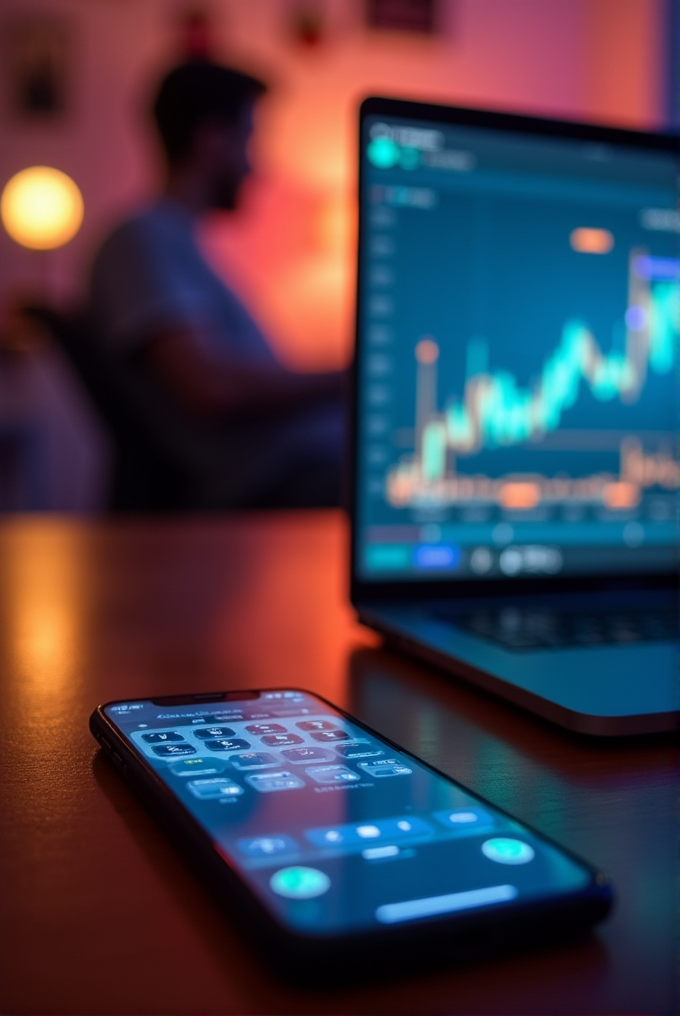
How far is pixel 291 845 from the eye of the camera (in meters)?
0.22

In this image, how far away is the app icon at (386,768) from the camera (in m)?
0.27

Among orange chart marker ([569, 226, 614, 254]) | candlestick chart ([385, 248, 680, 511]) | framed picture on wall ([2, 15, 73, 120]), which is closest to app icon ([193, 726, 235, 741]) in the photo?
candlestick chart ([385, 248, 680, 511])

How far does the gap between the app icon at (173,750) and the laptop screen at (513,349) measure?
22 cm

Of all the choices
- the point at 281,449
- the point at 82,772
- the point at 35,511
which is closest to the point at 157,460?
the point at 281,449

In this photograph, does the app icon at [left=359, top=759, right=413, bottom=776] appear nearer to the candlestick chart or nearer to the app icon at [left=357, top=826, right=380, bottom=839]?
the app icon at [left=357, top=826, right=380, bottom=839]

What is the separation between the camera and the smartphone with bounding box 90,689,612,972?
19 centimetres

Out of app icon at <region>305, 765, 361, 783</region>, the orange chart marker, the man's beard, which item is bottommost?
app icon at <region>305, 765, 361, 783</region>

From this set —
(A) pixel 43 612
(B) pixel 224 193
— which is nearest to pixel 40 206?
(B) pixel 224 193

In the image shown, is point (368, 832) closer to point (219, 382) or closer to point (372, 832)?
point (372, 832)

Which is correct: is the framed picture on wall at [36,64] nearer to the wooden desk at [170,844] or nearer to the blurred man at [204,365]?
the blurred man at [204,365]

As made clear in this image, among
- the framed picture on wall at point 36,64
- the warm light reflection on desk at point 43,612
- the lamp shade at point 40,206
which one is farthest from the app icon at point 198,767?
the framed picture on wall at point 36,64

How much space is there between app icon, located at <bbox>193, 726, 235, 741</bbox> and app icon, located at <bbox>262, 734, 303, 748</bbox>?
12mm

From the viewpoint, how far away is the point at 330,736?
0.31 metres

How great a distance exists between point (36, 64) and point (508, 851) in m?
3.31
